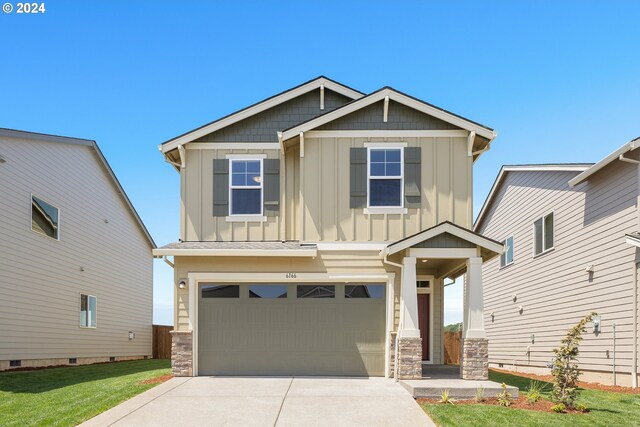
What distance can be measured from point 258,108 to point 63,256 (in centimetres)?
810

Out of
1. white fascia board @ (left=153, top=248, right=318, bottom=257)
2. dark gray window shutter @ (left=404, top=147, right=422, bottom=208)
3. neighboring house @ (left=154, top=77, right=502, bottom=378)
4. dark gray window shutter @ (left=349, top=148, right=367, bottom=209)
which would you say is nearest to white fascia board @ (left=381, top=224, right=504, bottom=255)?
neighboring house @ (left=154, top=77, right=502, bottom=378)

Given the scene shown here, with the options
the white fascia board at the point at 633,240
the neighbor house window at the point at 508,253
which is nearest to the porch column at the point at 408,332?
the white fascia board at the point at 633,240

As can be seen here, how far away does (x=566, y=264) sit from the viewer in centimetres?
1625

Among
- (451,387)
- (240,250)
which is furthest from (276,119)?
(451,387)

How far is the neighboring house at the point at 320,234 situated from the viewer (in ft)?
46.2

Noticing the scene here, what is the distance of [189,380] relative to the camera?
13312 millimetres

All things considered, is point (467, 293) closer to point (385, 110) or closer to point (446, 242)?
point (446, 242)

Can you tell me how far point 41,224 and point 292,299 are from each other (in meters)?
8.04

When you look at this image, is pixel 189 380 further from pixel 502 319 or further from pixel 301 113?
pixel 502 319

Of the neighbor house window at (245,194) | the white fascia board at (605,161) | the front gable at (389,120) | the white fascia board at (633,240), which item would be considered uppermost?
the front gable at (389,120)

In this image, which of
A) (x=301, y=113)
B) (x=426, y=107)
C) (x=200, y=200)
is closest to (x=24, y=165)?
(x=200, y=200)

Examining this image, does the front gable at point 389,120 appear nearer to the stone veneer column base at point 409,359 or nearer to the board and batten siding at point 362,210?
the board and batten siding at point 362,210

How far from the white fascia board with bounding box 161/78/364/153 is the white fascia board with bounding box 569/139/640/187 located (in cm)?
560

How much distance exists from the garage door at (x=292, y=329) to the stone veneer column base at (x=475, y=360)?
6.39 ft
